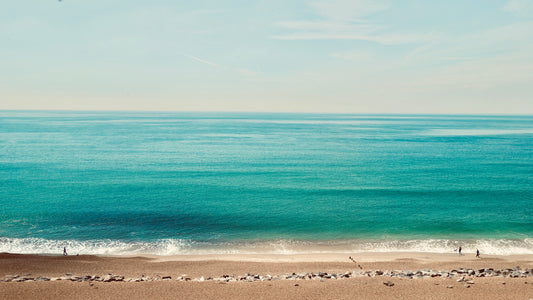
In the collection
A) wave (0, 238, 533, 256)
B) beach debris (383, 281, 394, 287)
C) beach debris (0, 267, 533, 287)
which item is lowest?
wave (0, 238, 533, 256)

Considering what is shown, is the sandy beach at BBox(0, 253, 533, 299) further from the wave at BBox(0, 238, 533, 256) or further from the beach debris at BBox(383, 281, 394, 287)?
the wave at BBox(0, 238, 533, 256)

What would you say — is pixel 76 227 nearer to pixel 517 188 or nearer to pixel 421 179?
pixel 421 179

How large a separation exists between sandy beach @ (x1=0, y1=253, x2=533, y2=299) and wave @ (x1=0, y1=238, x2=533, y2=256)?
1.30m

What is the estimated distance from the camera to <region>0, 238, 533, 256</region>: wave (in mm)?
28828

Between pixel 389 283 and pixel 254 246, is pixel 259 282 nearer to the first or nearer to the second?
pixel 389 283

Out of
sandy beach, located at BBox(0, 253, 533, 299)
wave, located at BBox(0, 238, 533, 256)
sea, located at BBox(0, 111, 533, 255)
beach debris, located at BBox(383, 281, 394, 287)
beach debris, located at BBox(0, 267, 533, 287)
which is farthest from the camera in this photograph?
sea, located at BBox(0, 111, 533, 255)

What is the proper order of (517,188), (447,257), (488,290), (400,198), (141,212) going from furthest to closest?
Result: (517,188), (400,198), (141,212), (447,257), (488,290)

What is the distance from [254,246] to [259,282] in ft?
30.3

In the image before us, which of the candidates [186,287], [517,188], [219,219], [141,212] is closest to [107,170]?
[141,212]

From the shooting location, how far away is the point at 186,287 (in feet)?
65.3

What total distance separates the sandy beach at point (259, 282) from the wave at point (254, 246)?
4.26ft

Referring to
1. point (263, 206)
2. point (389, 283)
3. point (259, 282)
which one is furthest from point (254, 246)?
point (389, 283)

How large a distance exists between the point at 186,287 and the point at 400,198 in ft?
108

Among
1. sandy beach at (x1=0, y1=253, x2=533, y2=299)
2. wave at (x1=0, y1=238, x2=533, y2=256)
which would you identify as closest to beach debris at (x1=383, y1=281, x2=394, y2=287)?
sandy beach at (x1=0, y1=253, x2=533, y2=299)
